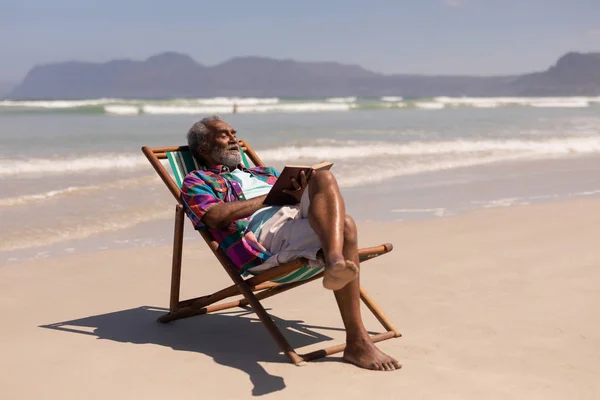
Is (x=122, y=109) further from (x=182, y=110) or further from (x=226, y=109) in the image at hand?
(x=226, y=109)

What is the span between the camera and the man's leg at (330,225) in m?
3.00

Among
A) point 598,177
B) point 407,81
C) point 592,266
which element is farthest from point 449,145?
point 407,81

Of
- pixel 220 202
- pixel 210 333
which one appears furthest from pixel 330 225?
pixel 210 333

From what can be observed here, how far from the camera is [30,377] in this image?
3203 millimetres

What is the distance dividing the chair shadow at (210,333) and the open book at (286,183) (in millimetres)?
669

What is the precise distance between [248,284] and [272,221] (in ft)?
1.14

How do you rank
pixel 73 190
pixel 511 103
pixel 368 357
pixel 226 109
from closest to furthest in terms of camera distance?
1. pixel 368 357
2. pixel 73 190
3. pixel 226 109
4. pixel 511 103

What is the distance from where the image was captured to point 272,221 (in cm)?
374

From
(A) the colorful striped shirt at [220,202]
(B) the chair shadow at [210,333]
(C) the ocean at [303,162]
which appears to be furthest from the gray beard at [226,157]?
(C) the ocean at [303,162]

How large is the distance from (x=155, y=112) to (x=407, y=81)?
121828 mm

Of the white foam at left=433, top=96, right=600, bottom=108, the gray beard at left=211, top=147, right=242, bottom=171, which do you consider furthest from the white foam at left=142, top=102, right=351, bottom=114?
the gray beard at left=211, top=147, right=242, bottom=171

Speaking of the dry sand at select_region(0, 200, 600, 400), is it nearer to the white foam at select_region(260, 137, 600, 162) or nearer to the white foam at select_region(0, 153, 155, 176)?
the white foam at select_region(0, 153, 155, 176)

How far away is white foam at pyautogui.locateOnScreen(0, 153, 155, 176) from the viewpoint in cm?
1048

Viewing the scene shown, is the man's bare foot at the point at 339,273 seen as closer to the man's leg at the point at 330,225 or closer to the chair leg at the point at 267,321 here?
the man's leg at the point at 330,225
